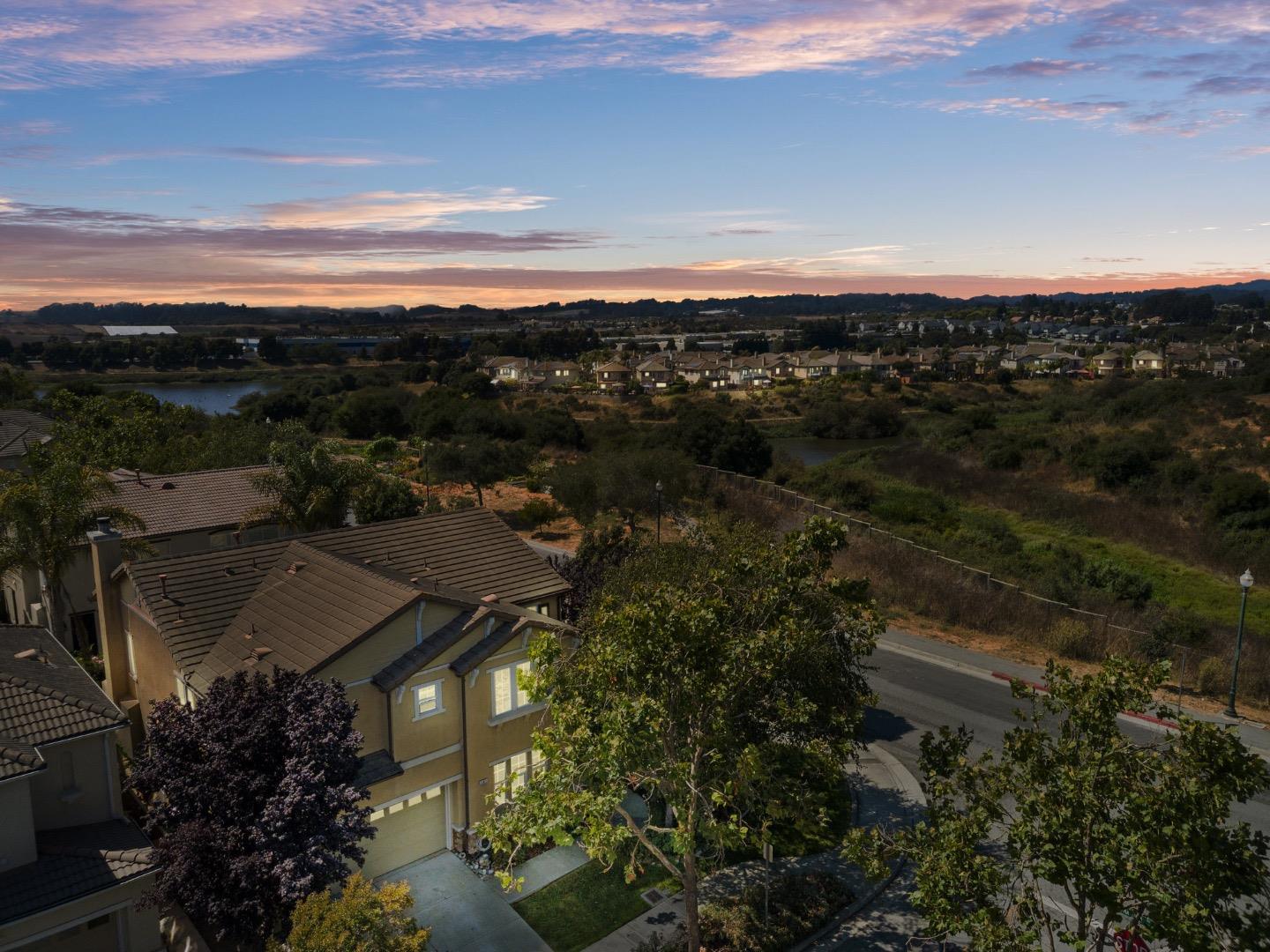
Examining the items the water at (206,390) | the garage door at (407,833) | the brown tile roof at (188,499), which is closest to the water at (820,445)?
Answer: the brown tile roof at (188,499)

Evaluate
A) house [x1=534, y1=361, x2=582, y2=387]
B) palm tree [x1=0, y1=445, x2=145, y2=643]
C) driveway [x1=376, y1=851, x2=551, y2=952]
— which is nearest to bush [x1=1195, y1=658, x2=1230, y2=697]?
driveway [x1=376, y1=851, x2=551, y2=952]

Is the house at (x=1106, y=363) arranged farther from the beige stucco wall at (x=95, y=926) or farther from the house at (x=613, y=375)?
the beige stucco wall at (x=95, y=926)

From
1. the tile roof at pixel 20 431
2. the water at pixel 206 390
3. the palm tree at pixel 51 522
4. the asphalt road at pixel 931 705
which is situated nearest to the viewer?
the asphalt road at pixel 931 705

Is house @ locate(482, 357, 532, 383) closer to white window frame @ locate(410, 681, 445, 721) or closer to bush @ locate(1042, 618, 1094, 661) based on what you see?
bush @ locate(1042, 618, 1094, 661)

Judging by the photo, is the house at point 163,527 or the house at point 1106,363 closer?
the house at point 163,527

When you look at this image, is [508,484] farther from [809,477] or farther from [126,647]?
[126,647]

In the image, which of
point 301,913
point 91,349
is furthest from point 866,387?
point 91,349

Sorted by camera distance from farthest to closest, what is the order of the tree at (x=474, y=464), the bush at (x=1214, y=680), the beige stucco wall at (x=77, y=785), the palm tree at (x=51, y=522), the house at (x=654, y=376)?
the house at (x=654, y=376) → the tree at (x=474, y=464) → the bush at (x=1214, y=680) → the palm tree at (x=51, y=522) → the beige stucco wall at (x=77, y=785)
